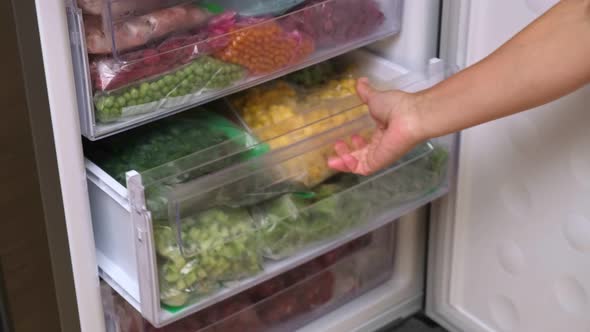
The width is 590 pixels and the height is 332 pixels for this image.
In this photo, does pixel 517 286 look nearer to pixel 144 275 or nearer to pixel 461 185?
pixel 461 185

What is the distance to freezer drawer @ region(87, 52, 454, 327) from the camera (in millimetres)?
976

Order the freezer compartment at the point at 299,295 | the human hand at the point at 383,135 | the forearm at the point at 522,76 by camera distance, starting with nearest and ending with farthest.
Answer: the forearm at the point at 522,76
the human hand at the point at 383,135
the freezer compartment at the point at 299,295

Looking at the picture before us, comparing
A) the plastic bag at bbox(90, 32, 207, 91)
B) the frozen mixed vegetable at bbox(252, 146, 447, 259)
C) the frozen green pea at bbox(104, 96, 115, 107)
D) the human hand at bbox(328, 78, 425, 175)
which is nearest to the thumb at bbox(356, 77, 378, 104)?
the human hand at bbox(328, 78, 425, 175)

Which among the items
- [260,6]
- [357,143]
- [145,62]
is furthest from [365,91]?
[145,62]

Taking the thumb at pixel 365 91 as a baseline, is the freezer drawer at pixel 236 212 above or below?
below

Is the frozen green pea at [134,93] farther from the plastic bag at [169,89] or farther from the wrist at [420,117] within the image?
the wrist at [420,117]

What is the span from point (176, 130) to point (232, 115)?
93 mm

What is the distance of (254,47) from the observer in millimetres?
1056

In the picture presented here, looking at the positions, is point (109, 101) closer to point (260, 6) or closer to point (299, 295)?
point (260, 6)

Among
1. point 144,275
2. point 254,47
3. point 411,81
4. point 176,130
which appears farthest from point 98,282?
point 411,81

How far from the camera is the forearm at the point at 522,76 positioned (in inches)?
35.9

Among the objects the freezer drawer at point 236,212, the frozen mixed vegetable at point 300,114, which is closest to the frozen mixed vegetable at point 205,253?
the freezer drawer at point 236,212

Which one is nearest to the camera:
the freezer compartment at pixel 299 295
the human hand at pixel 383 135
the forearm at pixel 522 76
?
the forearm at pixel 522 76

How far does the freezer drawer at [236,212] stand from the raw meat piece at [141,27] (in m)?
0.14
